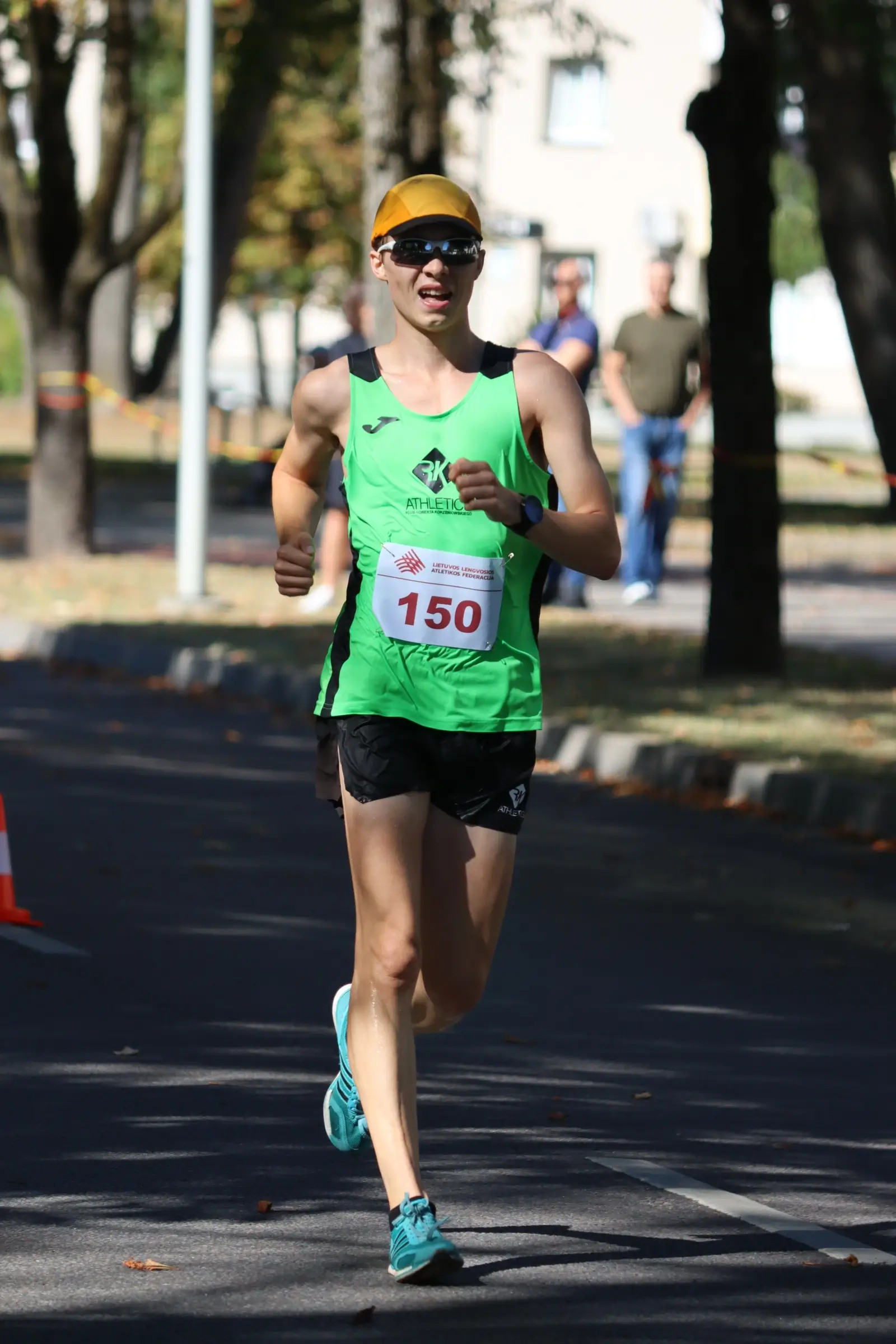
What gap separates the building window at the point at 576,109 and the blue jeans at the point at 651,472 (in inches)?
1934

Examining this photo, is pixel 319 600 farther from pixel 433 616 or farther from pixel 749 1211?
pixel 433 616

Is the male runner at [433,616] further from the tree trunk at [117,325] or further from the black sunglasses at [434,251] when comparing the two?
the tree trunk at [117,325]

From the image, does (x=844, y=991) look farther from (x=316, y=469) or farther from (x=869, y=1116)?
(x=316, y=469)

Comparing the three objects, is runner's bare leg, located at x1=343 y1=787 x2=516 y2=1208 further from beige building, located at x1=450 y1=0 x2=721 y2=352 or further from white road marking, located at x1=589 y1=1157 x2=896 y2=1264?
beige building, located at x1=450 y1=0 x2=721 y2=352

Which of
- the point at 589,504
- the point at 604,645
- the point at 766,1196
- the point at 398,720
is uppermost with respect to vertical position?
the point at 589,504

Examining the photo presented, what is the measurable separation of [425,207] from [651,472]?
12537 mm

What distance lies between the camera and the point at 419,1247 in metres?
4.76

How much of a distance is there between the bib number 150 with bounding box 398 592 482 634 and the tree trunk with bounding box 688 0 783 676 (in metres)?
8.81

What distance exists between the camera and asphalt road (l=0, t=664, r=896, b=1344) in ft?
15.7

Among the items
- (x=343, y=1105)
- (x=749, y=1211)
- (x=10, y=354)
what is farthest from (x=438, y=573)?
(x=10, y=354)

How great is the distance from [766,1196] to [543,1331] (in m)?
1.13

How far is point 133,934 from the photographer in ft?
26.7

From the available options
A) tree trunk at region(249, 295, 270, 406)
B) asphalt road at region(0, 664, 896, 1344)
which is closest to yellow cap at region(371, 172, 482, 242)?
asphalt road at region(0, 664, 896, 1344)

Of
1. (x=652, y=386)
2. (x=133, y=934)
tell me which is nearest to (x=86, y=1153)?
(x=133, y=934)
